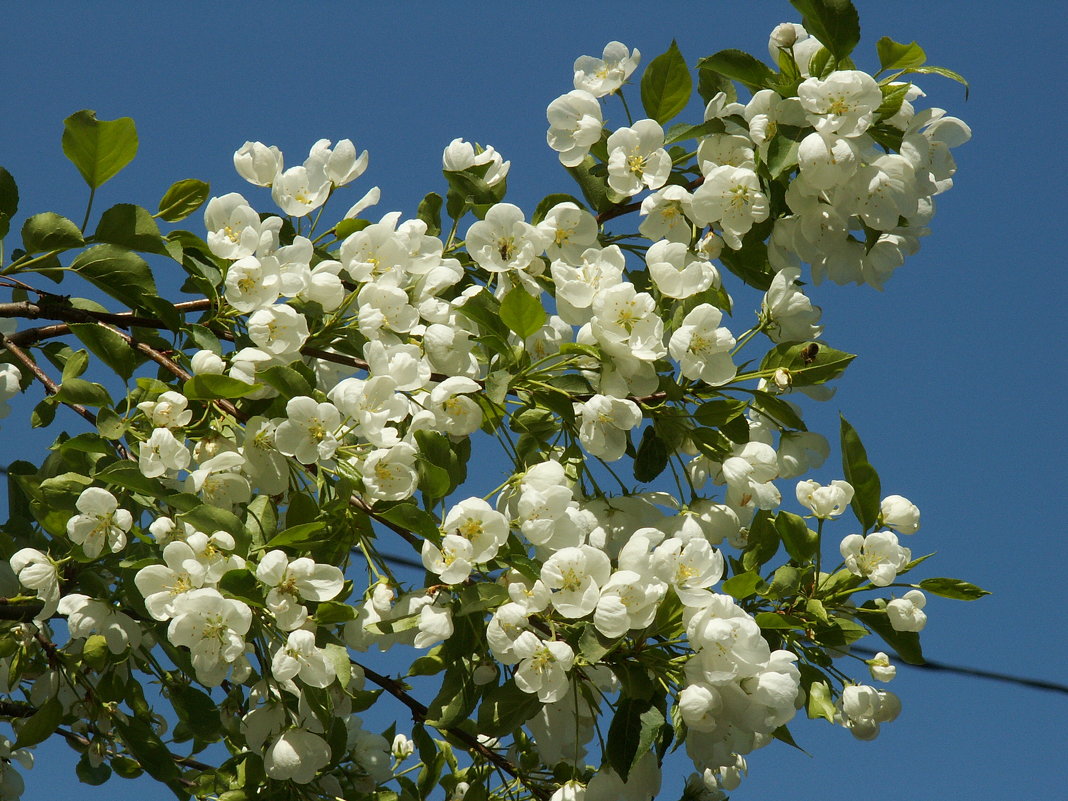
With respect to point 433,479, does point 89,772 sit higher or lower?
lower

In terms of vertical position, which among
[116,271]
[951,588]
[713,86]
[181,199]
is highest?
[713,86]

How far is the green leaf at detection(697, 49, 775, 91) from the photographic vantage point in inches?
82.7

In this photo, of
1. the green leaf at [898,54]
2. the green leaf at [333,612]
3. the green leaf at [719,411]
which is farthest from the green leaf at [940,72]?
the green leaf at [333,612]

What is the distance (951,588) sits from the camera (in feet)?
6.58

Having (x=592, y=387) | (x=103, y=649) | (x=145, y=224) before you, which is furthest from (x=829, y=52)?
(x=103, y=649)

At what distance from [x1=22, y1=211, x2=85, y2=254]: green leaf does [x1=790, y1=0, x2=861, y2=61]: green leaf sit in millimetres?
1399

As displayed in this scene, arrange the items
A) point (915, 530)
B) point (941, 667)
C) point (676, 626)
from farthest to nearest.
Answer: point (941, 667)
point (915, 530)
point (676, 626)

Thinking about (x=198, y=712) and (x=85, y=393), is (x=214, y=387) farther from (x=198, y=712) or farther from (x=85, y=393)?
(x=198, y=712)

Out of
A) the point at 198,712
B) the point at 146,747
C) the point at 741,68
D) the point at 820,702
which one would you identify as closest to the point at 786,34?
the point at 741,68

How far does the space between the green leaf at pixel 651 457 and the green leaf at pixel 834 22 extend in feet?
2.64

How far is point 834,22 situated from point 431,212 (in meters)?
0.89

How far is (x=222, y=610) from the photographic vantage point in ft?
5.21

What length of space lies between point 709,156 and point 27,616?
5.28 feet

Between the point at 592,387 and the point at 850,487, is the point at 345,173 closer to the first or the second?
the point at 592,387
